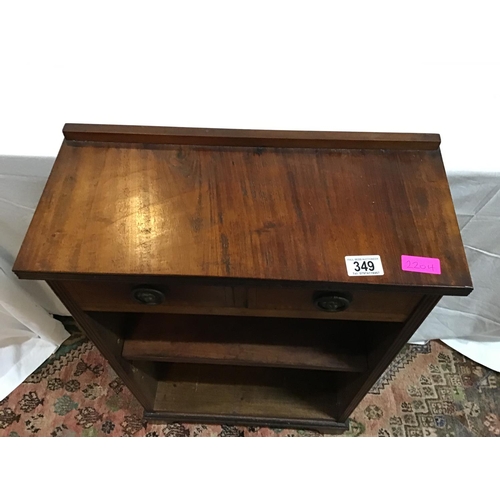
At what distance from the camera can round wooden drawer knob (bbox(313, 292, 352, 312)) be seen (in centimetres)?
51

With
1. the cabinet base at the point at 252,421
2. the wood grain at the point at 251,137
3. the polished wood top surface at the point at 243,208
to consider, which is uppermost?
the wood grain at the point at 251,137

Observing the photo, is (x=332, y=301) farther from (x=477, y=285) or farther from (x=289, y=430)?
(x=289, y=430)

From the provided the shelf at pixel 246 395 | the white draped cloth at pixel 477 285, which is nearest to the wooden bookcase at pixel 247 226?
the white draped cloth at pixel 477 285

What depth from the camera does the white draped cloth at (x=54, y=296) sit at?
0.71m

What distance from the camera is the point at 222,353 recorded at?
2.46ft

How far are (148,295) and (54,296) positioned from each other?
24.9 inches

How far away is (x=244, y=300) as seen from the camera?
54 cm

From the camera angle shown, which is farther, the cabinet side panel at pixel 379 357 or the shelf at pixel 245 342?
the shelf at pixel 245 342

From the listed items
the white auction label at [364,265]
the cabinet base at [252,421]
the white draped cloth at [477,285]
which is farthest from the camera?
the cabinet base at [252,421]

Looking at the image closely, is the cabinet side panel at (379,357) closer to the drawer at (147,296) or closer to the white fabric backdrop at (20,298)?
the drawer at (147,296)

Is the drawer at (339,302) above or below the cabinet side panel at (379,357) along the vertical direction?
above
